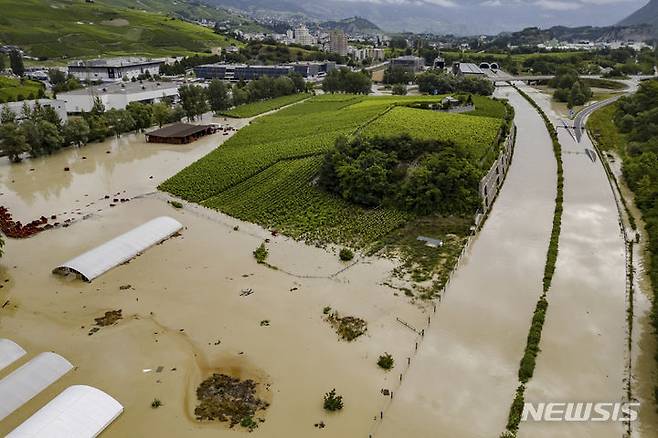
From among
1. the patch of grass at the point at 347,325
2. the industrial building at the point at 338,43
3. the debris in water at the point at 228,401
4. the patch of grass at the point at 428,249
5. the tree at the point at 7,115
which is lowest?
the debris in water at the point at 228,401

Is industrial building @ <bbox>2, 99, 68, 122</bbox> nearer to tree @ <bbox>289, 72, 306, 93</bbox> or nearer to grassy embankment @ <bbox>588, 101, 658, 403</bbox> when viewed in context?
tree @ <bbox>289, 72, 306, 93</bbox>

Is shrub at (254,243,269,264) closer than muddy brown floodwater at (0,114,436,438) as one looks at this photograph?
No

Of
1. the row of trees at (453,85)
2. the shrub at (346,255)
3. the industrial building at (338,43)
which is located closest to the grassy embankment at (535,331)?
the shrub at (346,255)

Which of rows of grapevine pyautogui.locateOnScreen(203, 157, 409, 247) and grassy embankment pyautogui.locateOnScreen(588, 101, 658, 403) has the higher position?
grassy embankment pyautogui.locateOnScreen(588, 101, 658, 403)

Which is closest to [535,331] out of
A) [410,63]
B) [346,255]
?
[346,255]

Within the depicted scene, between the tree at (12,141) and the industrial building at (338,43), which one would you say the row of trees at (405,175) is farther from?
the industrial building at (338,43)

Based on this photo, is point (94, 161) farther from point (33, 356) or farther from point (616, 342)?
point (616, 342)

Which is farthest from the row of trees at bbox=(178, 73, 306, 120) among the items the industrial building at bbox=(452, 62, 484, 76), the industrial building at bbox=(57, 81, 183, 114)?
the industrial building at bbox=(452, 62, 484, 76)
